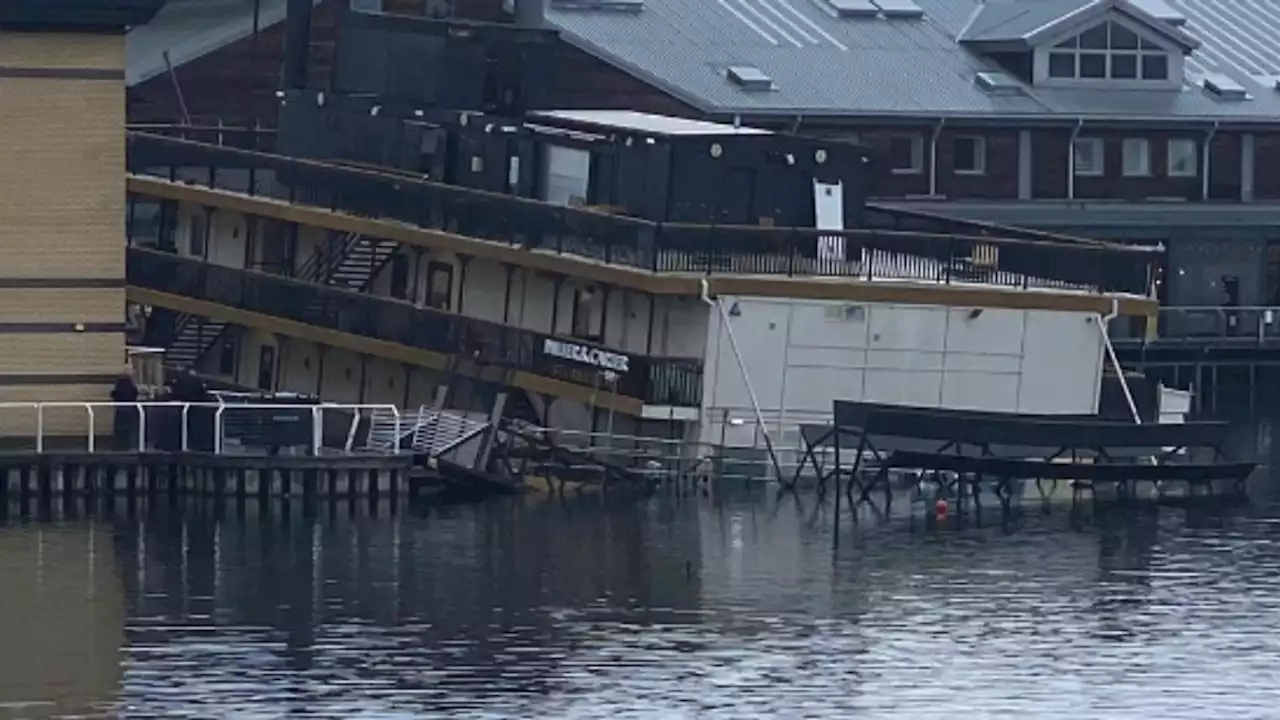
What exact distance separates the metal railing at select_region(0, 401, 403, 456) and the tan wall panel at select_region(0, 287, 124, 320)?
137 centimetres

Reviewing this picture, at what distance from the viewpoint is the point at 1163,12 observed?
94.9m

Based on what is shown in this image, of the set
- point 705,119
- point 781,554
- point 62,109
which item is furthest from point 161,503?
point 705,119

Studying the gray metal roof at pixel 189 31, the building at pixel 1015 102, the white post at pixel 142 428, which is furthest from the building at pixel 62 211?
the building at pixel 1015 102

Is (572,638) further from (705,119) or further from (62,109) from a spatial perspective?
(705,119)

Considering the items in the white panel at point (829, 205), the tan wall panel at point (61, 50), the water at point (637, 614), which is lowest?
the water at point (637, 614)

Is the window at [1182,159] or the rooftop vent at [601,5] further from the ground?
the rooftop vent at [601,5]

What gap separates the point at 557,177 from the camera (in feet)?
220

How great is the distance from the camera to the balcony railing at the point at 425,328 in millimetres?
62594

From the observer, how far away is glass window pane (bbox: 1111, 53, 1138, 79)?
298ft

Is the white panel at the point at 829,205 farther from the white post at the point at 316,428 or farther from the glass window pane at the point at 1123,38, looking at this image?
the glass window pane at the point at 1123,38

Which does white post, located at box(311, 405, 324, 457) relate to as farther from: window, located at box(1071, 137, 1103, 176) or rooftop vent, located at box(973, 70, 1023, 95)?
window, located at box(1071, 137, 1103, 176)

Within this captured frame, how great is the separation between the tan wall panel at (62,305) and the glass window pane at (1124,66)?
122 ft

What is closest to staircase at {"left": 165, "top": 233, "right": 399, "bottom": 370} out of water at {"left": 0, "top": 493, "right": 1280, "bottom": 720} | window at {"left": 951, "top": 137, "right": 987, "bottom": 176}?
water at {"left": 0, "top": 493, "right": 1280, "bottom": 720}

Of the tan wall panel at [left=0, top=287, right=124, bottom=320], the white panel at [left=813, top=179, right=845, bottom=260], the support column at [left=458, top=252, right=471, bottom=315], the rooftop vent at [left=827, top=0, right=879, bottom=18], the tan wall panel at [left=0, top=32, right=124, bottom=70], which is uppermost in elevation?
the rooftop vent at [left=827, top=0, right=879, bottom=18]
